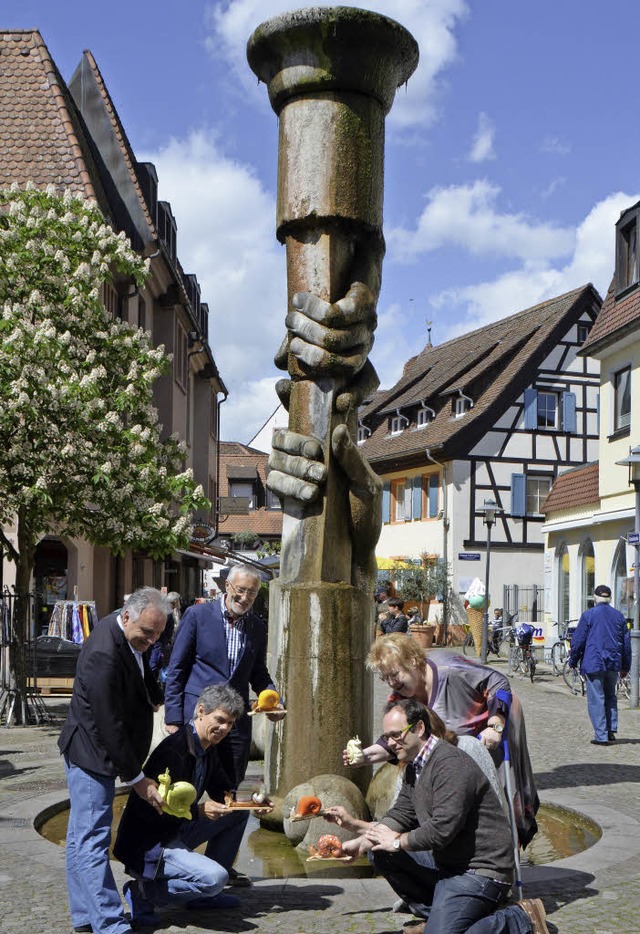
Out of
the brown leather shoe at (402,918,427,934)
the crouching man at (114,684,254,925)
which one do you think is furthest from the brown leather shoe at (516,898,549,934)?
the crouching man at (114,684,254,925)

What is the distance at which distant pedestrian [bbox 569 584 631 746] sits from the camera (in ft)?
46.8

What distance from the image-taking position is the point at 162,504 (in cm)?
1634

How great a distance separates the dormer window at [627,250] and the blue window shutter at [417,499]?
1927 cm

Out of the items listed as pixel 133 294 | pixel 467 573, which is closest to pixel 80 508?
pixel 133 294

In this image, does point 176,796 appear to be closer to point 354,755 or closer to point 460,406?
point 354,755

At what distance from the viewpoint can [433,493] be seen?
4494 cm

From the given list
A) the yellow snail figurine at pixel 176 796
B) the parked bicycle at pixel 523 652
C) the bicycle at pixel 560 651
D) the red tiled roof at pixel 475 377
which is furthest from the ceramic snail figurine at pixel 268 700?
the red tiled roof at pixel 475 377

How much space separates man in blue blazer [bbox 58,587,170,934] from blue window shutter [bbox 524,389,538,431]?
127 ft

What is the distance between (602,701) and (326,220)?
7.55 m

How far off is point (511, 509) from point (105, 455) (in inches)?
1165

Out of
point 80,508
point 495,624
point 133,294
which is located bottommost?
point 495,624

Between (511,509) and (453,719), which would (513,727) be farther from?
(511,509)

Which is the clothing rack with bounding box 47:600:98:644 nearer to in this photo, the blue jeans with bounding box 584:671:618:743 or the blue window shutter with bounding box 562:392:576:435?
the blue jeans with bounding box 584:671:618:743

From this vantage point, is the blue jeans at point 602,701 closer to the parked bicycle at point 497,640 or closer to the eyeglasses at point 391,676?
the eyeglasses at point 391,676
